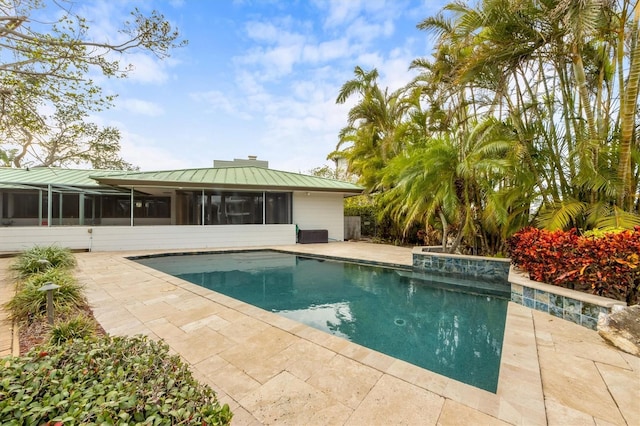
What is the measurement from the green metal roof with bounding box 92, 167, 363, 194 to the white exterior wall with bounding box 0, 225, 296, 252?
75.9 inches

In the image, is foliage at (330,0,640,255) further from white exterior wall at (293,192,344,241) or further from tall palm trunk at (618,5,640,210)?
white exterior wall at (293,192,344,241)

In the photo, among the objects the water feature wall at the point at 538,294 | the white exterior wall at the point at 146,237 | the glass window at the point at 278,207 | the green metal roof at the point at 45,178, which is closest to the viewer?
the water feature wall at the point at 538,294

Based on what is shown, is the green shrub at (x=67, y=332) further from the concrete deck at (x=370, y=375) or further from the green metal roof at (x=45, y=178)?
the green metal roof at (x=45, y=178)

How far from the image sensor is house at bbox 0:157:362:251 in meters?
10.6

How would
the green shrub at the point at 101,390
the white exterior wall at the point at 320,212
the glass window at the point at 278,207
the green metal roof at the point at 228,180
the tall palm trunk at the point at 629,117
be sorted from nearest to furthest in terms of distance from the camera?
the green shrub at the point at 101,390, the tall palm trunk at the point at 629,117, the green metal roof at the point at 228,180, the glass window at the point at 278,207, the white exterior wall at the point at 320,212

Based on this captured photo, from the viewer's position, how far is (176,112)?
1363 cm

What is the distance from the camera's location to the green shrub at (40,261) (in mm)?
5957

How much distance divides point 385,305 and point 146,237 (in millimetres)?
10268

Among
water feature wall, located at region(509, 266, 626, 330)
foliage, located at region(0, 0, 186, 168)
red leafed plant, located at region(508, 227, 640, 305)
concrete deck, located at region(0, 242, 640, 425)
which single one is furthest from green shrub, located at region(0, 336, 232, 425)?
foliage, located at region(0, 0, 186, 168)

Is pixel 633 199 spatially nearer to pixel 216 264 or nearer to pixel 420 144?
pixel 420 144

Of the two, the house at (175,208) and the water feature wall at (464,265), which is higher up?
the house at (175,208)

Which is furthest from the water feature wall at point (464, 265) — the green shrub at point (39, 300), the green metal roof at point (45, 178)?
the green metal roof at point (45, 178)

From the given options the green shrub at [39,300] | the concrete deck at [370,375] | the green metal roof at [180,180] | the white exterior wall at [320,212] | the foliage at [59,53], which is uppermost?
the foliage at [59,53]

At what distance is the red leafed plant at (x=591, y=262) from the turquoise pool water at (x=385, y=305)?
109cm
